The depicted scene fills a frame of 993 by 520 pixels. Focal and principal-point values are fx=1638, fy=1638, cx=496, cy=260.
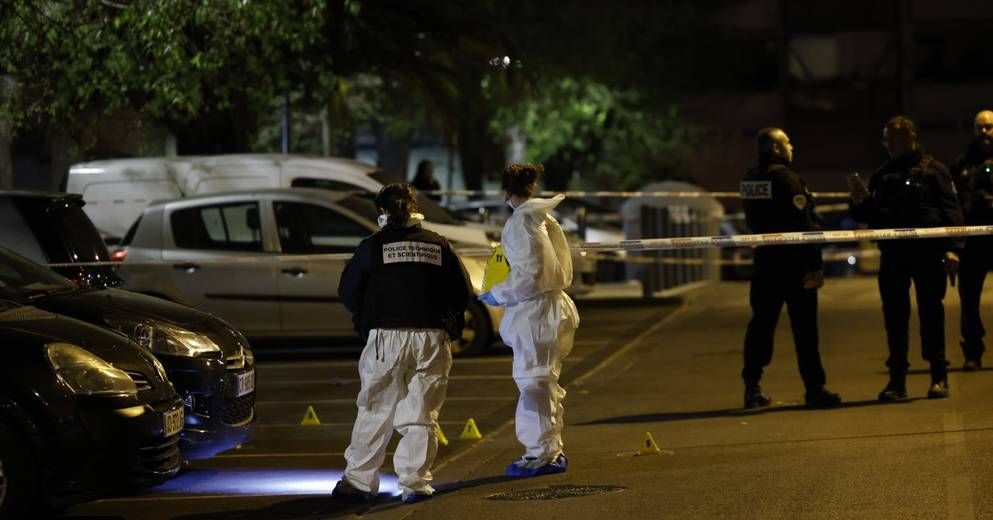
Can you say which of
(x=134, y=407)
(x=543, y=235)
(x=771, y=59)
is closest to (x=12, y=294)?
(x=134, y=407)

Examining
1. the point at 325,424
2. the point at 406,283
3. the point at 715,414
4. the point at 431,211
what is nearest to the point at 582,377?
the point at 715,414

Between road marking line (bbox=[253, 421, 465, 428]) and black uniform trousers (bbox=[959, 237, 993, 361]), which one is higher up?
black uniform trousers (bbox=[959, 237, 993, 361])

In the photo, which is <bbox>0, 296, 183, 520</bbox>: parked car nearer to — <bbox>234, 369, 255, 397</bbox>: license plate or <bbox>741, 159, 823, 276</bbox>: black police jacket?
<bbox>234, 369, 255, 397</bbox>: license plate

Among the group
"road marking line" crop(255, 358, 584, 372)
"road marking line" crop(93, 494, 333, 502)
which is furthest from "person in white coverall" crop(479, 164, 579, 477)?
"road marking line" crop(255, 358, 584, 372)

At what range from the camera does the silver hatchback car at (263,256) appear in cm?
1514

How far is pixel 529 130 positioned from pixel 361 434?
26.9 meters

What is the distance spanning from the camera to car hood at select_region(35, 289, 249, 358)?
29.4ft

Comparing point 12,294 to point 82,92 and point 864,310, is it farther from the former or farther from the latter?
point 864,310

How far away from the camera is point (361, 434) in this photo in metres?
8.17

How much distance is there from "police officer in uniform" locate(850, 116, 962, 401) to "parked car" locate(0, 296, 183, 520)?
506 centimetres

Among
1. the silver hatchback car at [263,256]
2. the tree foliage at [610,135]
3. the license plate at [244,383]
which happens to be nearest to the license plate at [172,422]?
the license plate at [244,383]

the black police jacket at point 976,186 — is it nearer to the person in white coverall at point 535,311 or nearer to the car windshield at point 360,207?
the person in white coverall at point 535,311

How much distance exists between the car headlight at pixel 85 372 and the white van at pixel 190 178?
958cm

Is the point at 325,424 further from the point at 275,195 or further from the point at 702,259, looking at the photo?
the point at 702,259
